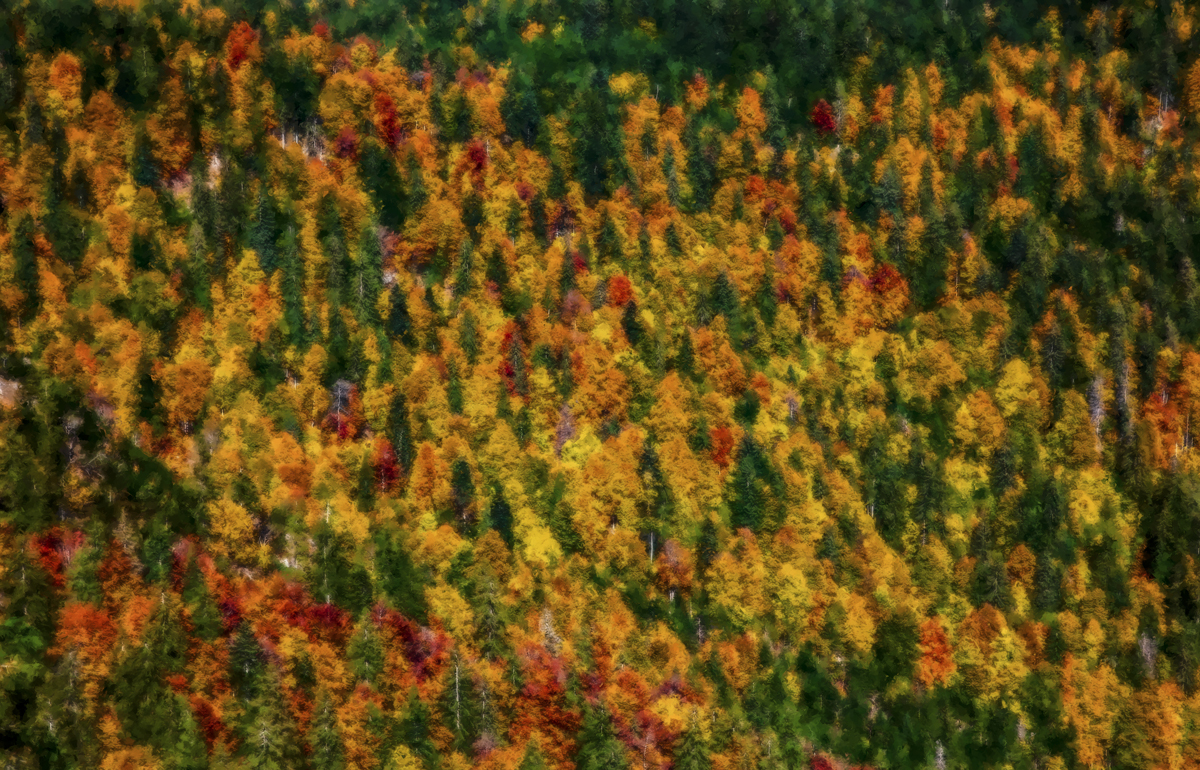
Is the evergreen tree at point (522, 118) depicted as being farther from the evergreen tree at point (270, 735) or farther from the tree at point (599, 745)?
the evergreen tree at point (270, 735)

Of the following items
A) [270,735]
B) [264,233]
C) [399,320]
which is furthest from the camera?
[264,233]

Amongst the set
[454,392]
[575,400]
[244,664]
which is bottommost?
[244,664]

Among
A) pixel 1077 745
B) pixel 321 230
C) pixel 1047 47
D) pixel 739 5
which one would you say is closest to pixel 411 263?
pixel 321 230

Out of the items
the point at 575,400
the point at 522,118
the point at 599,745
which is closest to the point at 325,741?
the point at 599,745

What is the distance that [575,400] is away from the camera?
14100 cm

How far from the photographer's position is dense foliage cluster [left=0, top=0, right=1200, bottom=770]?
120312 millimetres

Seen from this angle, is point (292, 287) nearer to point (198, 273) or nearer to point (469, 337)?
point (198, 273)

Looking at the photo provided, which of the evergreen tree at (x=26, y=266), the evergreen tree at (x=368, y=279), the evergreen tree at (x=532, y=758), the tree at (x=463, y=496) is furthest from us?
the evergreen tree at (x=368, y=279)

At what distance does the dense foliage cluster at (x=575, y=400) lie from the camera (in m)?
120

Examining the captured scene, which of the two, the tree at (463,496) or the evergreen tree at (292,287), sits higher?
the evergreen tree at (292,287)

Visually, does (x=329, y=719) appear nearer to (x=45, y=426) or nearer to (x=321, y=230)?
(x=45, y=426)

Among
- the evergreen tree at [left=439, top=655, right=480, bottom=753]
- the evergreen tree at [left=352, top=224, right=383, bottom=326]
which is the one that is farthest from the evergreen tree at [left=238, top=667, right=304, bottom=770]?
the evergreen tree at [left=352, top=224, right=383, bottom=326]

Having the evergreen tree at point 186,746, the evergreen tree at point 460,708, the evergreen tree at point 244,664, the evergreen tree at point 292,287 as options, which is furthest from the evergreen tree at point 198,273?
the evergreen tree at point 460,708

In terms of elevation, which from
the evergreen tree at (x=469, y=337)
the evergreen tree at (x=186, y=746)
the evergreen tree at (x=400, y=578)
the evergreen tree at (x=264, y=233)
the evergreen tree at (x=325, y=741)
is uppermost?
the evergreen tree at (x=264, y=233)
